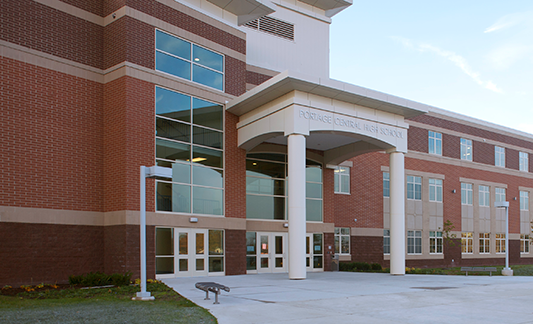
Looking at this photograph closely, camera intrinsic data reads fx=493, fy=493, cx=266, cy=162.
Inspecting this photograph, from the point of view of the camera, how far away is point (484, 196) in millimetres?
40125

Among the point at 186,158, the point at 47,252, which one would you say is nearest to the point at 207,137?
the point at 186,158

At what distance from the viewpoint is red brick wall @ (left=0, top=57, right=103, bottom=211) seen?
55.9 feet

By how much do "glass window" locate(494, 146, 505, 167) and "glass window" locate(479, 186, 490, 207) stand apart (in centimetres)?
269

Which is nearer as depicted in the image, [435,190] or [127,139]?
[127,139]

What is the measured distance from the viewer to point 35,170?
17500 mm

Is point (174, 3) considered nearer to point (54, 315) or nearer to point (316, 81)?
point (316, 81)

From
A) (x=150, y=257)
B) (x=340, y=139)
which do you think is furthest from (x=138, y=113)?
(x=340, y=139)

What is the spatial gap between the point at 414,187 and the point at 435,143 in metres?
4.10

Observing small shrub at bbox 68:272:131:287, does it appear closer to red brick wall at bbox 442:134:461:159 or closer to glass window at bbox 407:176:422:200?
glass window at bbox 407:176:422:200

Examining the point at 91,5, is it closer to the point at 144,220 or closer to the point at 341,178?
the point at 144,220

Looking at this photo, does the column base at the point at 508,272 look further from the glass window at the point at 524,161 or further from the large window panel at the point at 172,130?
the glass window at the point at 524,161

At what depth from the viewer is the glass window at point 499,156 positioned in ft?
136

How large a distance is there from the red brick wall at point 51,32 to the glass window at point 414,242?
952 inches

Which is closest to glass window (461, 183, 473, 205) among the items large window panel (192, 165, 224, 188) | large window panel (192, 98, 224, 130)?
large window panel (192, 165, 224, 188)
